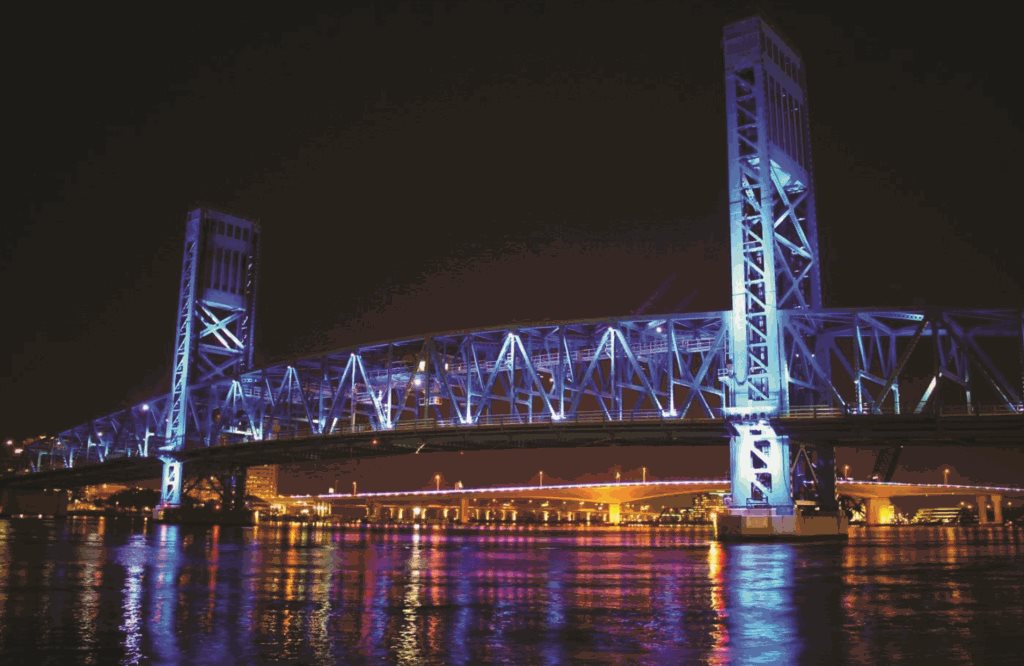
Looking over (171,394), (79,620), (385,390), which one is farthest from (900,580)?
(171,394)

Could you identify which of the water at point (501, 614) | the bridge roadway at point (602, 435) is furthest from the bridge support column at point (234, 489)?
the water at point (501, 614)

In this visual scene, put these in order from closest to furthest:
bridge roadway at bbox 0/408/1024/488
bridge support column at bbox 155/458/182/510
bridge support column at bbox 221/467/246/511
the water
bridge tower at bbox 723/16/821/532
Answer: the water → bridge roadway at bbox 0/408/1024/488 → bridge tower at bbox 723/16/821/532 → bridge support column at bbox 155/458/182/510 → bridge support column at bbox 221/467/246/511

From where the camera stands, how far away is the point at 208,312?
11362cm

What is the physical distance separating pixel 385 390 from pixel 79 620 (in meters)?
79.0

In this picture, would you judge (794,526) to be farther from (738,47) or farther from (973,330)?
(738,47)

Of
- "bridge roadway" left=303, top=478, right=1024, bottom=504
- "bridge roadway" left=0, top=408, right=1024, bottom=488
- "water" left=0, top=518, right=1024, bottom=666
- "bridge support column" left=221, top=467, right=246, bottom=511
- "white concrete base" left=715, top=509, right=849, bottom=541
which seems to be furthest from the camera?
"bridge roadway" left=303, top=478, right=1024, bottom=504

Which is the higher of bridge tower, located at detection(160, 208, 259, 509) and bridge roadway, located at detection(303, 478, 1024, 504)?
bridge tower, located at detection(160, 208, 259, 509)

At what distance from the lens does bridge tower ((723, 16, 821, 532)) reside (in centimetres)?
6012

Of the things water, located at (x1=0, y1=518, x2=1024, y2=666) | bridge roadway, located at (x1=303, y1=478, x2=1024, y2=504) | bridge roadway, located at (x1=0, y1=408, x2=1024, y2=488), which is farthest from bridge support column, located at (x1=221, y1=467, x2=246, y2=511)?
water, located at (x1=0, y1=518, x2=1024, y2=666)

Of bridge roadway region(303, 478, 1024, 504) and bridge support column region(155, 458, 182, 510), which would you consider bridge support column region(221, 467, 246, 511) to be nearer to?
bridge support column region(155, 458, 182, 510)

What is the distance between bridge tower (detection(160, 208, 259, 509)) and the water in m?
78.5

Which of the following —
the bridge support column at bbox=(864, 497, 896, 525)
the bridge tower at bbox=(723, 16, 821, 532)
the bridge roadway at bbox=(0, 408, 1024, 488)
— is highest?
the bridge tower at bbox=(723, 16, 821, 532)

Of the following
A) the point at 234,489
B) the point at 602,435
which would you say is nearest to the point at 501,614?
the point at 602,435

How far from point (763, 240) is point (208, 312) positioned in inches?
2858
